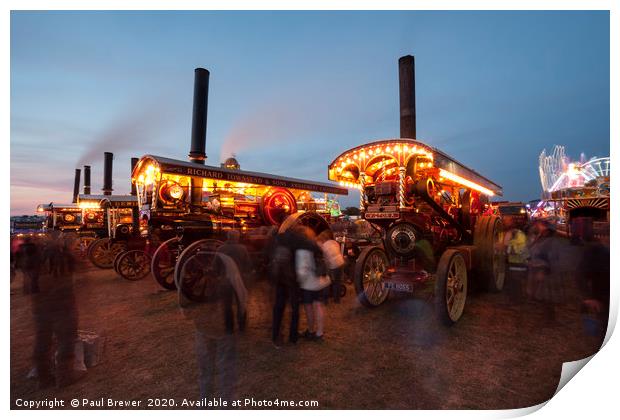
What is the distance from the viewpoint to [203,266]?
5938 millimetres

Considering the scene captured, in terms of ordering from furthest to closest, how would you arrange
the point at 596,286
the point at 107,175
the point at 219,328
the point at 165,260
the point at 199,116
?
the point at 107,175 < the point at 199,116 < the point at 165,260 < the point at 596,286 < the point at 219,328

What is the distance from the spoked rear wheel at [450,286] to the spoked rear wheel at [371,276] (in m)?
1.04

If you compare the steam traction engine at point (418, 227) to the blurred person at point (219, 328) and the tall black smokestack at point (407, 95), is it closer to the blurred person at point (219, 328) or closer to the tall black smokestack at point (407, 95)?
the tall black smokestack at point (407, 95)

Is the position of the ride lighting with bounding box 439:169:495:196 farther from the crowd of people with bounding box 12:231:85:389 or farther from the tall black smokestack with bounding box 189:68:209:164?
the tall black smokestack with bounding box 189:68:209:164

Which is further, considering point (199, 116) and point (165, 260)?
point (199, 116)

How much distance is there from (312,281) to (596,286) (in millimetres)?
3571

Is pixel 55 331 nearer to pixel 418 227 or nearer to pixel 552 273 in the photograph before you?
pixel 418 227

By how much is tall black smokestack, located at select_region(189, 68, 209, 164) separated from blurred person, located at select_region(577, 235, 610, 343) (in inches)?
436

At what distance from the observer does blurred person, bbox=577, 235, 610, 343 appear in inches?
147

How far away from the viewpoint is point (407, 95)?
8.57 meters

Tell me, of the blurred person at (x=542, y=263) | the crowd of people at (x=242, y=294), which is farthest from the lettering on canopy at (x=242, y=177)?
the blurred person at (x=542, y=263)
